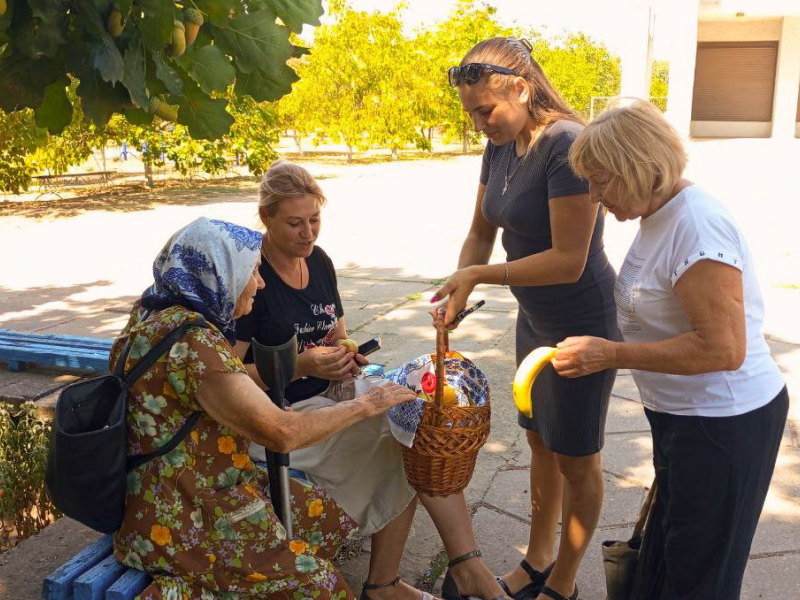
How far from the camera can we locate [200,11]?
7.68ft

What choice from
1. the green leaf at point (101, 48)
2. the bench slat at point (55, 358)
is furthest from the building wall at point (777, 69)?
the green leaf at point (101, 48)

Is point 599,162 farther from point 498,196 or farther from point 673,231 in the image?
Result: point 498,196

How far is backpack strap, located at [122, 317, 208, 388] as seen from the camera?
2166 mm

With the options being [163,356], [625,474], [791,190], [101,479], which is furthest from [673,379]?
[791,190]

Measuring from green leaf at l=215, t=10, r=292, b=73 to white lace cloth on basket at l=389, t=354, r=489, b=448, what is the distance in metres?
1.04

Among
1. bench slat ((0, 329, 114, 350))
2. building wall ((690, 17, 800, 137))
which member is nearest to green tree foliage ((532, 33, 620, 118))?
building wall ((690, 17, 800, 137))

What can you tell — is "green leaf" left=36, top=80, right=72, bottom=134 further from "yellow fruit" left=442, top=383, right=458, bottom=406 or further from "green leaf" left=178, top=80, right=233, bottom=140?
"yellow fruit" left=442, top=383, right=458, bottom=406

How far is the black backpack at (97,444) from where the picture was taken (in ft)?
6.95

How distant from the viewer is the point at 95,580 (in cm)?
229

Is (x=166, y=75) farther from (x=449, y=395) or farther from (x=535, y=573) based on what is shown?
(x=535, y=573)

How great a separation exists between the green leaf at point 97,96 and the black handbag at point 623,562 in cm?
186

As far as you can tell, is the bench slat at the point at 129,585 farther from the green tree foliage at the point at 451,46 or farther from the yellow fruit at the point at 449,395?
the green tree foliage at the point at 451,46

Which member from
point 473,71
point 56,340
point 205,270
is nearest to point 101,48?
point 205,270

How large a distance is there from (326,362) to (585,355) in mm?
1043
